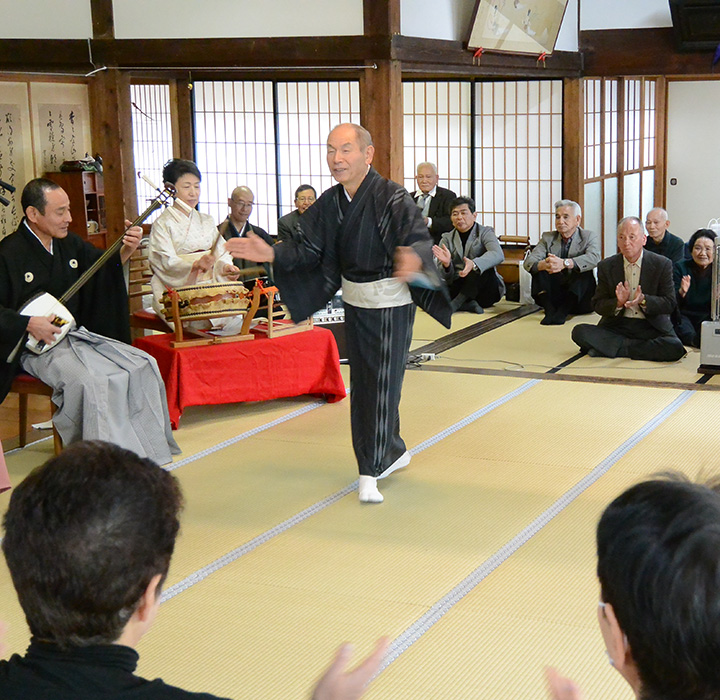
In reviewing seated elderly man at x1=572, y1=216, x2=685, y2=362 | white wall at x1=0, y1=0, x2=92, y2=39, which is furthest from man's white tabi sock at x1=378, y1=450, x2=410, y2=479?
white wall at x1=0, y1=0, x2=92, y2=39

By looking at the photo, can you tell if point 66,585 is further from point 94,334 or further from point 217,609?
point 94,334

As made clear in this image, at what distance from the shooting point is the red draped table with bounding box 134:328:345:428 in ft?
17.0

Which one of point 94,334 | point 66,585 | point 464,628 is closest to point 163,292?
point 94,334

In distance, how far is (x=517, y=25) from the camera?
8.40 metres

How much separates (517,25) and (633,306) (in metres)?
3.09

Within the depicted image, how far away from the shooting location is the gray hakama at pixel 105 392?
434cm

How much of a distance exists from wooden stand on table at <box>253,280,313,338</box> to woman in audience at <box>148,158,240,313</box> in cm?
20

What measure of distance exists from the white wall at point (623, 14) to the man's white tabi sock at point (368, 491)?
6.54m

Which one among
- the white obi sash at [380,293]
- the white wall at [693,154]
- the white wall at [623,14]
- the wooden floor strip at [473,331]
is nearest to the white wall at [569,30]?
the white wall at [623,14]

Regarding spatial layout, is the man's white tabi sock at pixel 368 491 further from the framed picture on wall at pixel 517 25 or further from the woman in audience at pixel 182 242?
the framed picture on wall at pixel 517 25

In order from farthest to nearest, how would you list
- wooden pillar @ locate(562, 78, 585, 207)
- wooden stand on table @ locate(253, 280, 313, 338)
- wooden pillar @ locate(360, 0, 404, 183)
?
wooden pillar @ locate(562, 78, 585, 207) < wooden pillar @ locate(360, 0, 404, 183) < wooden stand on table @ locate(253, 280, 313, 338)

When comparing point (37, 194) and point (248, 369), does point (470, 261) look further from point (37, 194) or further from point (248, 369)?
point (37, 194)

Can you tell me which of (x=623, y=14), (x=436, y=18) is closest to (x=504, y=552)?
(x=436, y=18)

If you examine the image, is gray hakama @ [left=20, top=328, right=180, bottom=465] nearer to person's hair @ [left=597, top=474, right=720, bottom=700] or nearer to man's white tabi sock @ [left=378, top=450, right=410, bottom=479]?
man's white tabi sock @ [left=378, top=450, right=410, bottom=479]
